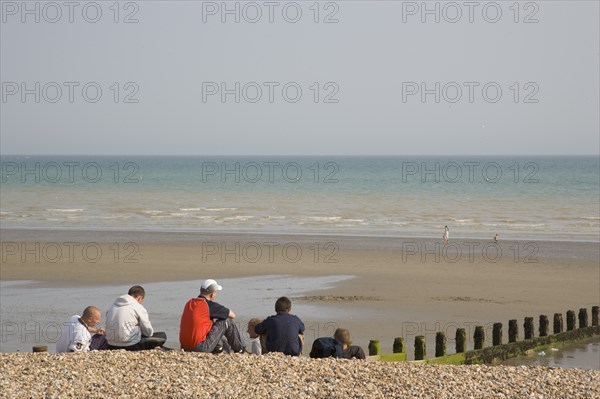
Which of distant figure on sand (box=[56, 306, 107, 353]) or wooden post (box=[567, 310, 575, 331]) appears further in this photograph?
wooden post (box=[567, 310, 575, 331])

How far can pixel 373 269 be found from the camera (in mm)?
32656

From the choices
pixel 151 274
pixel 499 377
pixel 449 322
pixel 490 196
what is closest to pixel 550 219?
pixel 490 196

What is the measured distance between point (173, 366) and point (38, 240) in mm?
33850

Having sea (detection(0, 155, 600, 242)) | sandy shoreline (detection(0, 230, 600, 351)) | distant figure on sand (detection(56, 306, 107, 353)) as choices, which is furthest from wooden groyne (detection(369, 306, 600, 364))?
sea (detection(0, 155, 600, 242))

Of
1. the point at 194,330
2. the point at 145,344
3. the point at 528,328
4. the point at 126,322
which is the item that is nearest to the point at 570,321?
the point at 528,328

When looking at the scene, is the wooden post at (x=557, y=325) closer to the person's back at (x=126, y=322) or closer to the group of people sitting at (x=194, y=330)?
the group of people sitting at (x=194, y=330)

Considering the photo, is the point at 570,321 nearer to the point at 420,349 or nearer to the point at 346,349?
the point at 420,349

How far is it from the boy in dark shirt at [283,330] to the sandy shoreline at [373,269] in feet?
23.1

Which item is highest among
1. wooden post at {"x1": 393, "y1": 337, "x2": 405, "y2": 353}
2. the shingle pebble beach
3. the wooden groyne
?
the shingle pebble beach

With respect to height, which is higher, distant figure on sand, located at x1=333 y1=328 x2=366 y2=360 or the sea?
the sea

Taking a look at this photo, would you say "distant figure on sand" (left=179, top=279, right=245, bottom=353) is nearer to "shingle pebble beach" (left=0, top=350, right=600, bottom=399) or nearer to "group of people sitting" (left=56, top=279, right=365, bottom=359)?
"group of people sitting" (left=56, top=279, right=365, bottom=359)

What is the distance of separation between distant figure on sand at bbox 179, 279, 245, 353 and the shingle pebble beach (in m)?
0.36

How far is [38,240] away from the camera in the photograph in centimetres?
4331

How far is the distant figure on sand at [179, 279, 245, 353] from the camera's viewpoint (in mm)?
12016
